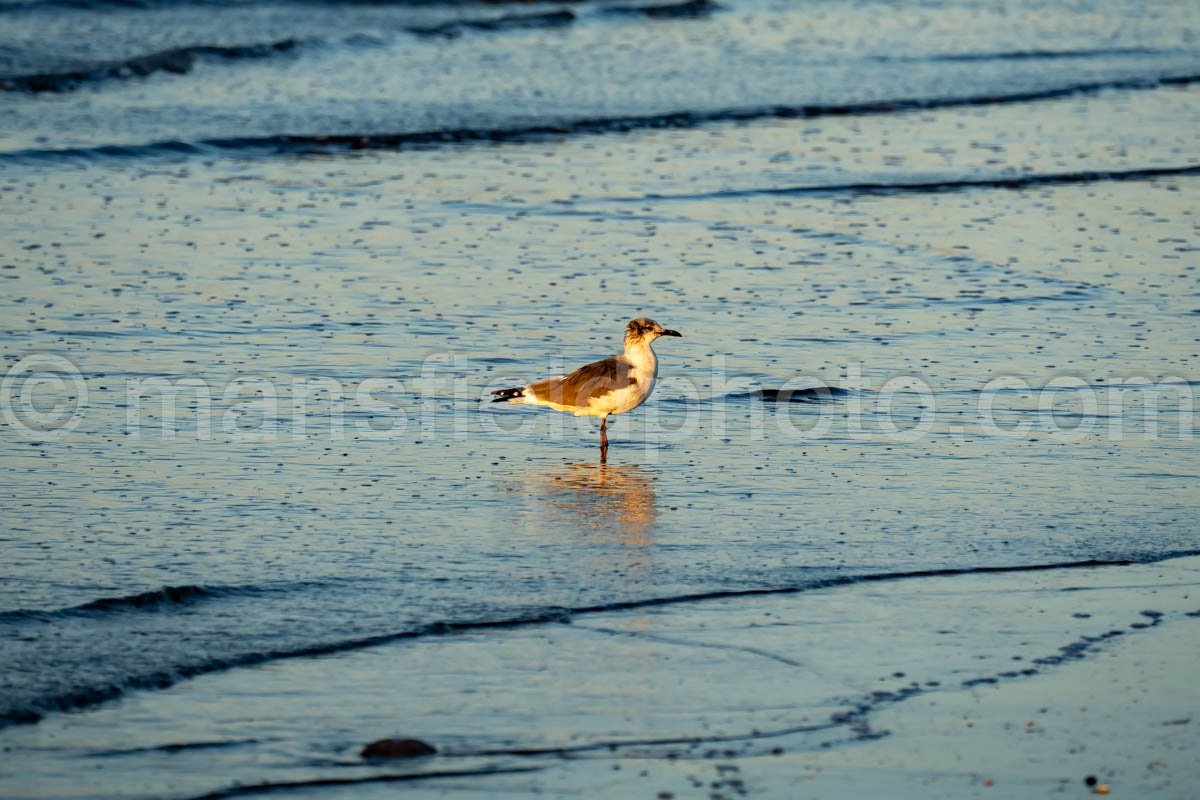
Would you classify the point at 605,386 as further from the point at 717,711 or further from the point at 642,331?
the point at 717,711

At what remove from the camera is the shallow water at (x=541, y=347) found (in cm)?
659

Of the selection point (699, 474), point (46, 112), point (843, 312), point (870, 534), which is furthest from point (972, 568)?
point (46, 112)

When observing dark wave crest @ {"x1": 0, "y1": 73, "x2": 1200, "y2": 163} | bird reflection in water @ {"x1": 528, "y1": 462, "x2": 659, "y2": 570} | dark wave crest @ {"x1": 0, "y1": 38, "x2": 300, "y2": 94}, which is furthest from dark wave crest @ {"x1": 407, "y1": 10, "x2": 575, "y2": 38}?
bird reflection in water @ {"x1": 528, "y1": 462, "x2": 659, "y2": 570}

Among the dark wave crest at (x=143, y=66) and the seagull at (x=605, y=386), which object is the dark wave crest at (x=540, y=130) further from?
the seagull at (x=605, y=386)

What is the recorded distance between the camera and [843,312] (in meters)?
10.7

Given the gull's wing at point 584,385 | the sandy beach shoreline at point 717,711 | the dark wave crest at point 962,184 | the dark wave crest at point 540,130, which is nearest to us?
the sandy beach shoreline at point 717,711

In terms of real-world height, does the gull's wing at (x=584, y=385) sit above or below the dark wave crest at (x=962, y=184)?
below

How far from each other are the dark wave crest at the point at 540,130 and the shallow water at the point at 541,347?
0.21ft

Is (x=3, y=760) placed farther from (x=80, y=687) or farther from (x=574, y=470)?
(x=574, y=470)

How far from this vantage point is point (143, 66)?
19.7 m

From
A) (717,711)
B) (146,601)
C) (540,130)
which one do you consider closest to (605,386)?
(146,601)

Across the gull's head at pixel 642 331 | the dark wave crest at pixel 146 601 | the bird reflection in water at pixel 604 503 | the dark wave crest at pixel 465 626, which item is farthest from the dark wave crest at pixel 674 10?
the dark wave crest at pixel 146 601

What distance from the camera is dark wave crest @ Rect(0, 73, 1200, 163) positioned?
1534 centimetres

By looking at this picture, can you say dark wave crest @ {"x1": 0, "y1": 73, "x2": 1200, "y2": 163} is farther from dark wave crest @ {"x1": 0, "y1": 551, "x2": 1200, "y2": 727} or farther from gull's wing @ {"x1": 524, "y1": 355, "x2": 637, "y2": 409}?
dark wave crest @ {"x1": 0, "y1": 551, "x2": 1200, "y2": 727}
